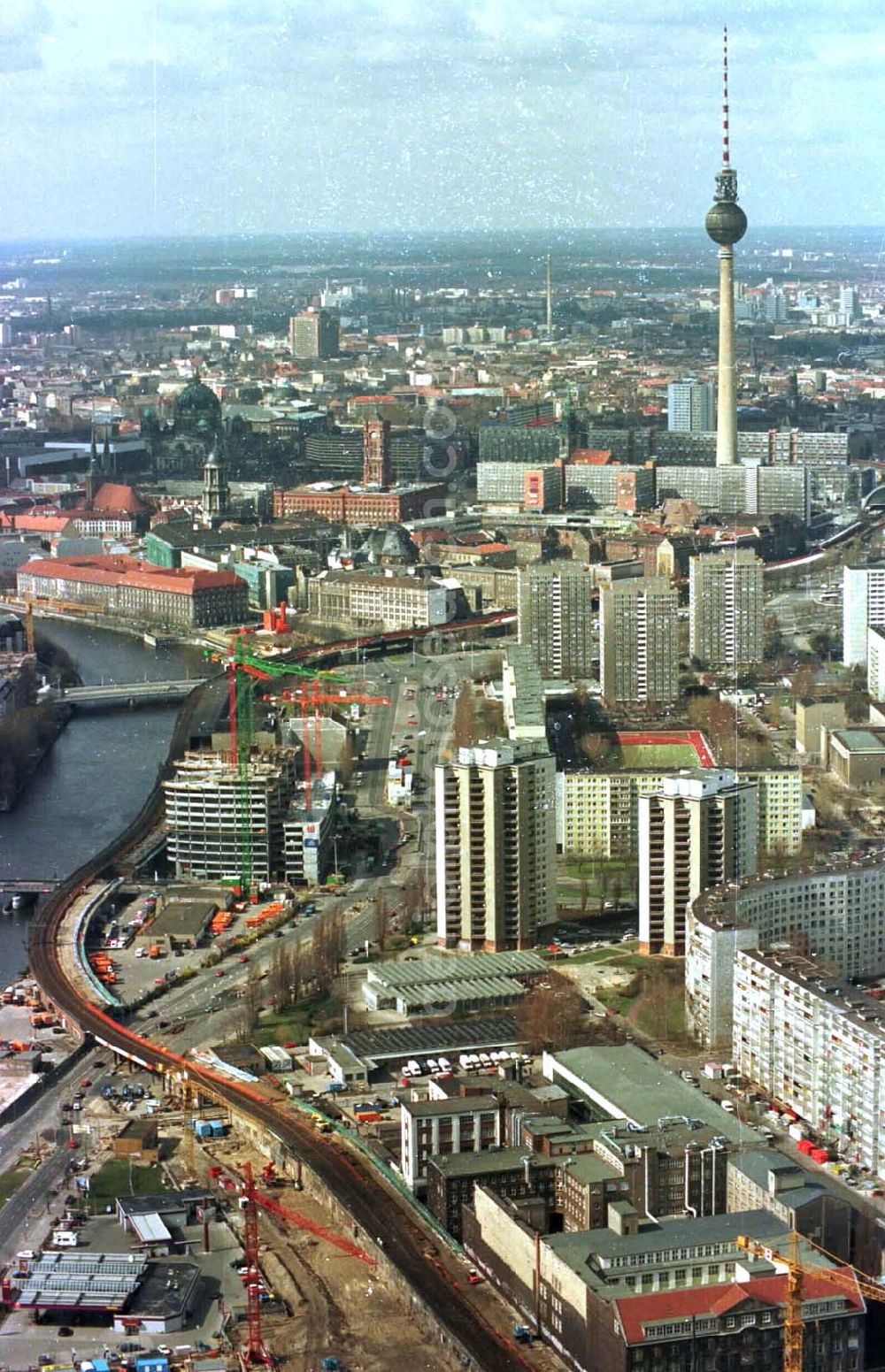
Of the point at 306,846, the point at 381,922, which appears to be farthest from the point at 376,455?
the point at 381,922

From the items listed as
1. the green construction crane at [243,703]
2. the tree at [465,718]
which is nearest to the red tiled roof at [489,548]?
the green construction crane at [243,703]

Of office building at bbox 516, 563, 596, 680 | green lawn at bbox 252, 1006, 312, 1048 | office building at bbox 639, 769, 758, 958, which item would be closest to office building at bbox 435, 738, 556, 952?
office building at bbox 639, 769, 758, 958

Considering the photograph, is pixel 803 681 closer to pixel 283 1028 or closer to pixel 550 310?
pixel 283 1028

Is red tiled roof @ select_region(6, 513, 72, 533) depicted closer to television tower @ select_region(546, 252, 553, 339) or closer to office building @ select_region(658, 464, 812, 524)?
office building @ select_region(658, 464, 812, 524)

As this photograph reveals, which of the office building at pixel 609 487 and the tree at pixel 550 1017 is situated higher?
the office building at pixel 609 487

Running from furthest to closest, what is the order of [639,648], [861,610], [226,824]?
[861,610] < [639,648] < [226,824]

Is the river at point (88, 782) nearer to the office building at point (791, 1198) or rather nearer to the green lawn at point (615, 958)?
the green lawn at point (615, 958)
